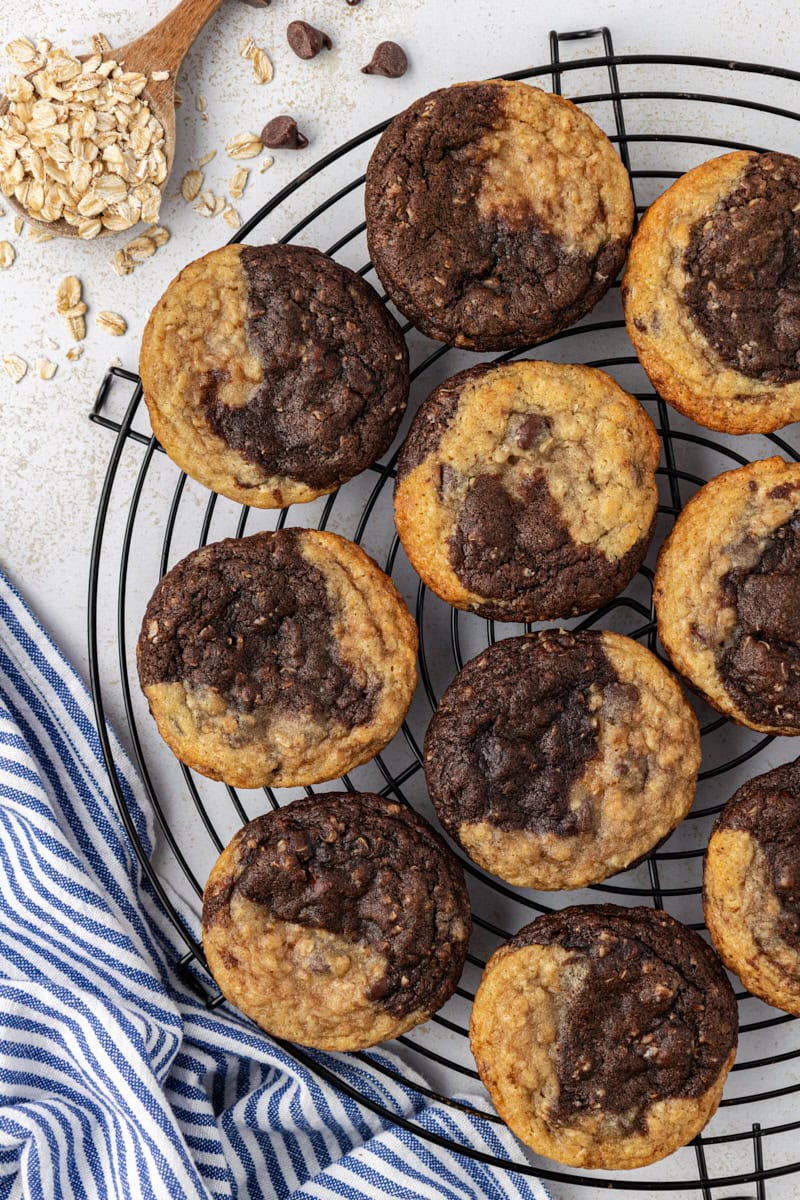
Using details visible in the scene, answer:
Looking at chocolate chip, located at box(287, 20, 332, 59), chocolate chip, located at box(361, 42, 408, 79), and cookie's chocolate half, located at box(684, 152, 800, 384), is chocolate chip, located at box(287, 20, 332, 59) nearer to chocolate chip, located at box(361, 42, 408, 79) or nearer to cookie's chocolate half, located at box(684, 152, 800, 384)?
chocolate chip, located at box(361, 42, 408, 79)

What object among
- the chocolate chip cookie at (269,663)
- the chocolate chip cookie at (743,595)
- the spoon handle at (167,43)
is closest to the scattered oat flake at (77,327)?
the spoon handle at (167,43)

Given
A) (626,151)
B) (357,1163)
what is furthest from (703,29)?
(357,1163)

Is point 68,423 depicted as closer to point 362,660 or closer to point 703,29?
point 362,660

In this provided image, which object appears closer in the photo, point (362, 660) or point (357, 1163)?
point (362, 660)

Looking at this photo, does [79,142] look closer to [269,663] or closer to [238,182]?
[238,182]

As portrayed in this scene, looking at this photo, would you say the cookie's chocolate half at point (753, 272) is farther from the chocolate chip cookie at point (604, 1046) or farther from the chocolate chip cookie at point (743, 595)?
the chocolate chip cookie at point (604, 1046)

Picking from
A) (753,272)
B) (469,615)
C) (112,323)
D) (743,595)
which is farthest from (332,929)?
(753,272)
